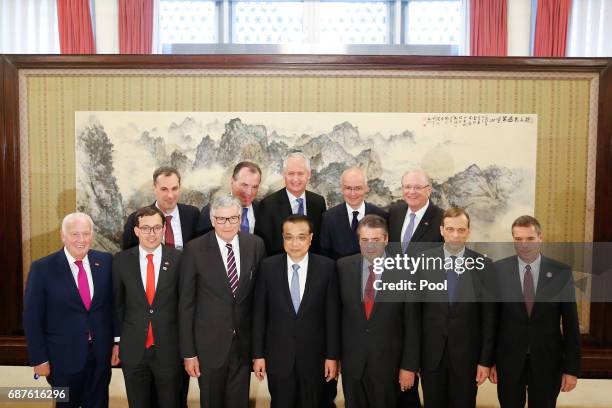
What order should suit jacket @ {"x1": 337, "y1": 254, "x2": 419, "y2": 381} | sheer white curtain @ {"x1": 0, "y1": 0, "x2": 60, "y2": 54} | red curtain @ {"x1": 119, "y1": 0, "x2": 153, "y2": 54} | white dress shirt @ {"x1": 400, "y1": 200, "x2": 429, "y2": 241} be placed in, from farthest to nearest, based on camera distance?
sheer white curtain @ {"x1": 0, "y1": 0, "x2": 60, "y2": 54} → red curtain @ {"x1": 119, "y1": 0, "x2": 153, "y2": 54} → white dress shirt @ {"x1": 400, "y1": 200, "x2": 429, "y2": 241} → suit jacket @ {"x1": 337, "y1": 254, "x2": 419, "y2": 381}

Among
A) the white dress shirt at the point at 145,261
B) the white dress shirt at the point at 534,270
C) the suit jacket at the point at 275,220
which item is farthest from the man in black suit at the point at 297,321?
the white dress shirt at the point at 534,270

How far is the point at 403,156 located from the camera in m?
4.21

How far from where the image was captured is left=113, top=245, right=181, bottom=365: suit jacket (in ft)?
8.90

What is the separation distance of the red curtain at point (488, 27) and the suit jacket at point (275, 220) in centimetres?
441

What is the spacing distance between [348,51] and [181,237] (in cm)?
446

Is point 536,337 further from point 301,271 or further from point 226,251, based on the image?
point 226,251

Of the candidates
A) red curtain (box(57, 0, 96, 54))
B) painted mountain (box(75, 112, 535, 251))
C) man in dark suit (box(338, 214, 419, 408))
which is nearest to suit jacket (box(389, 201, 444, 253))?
man in dark suit (box(338, 214, 419, 408))

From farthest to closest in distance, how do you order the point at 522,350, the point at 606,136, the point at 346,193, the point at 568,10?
the point at 568,10 < the point at 606,136 < the point at 346,193 < the point at 522,350

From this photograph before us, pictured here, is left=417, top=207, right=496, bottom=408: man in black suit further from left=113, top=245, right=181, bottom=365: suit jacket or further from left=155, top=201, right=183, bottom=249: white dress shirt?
left=155, top=201, right=183, bottom=249: white dress shirt

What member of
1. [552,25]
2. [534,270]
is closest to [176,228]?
[534,270]

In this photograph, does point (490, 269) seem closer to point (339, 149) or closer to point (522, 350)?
point (522, 350)

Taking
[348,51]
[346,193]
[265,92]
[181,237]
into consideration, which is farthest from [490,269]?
[348,51]

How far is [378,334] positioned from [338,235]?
838 millimetres

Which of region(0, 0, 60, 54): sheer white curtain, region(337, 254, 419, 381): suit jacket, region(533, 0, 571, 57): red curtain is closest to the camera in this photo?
region(337, 254, 419, 381): suit jacket
